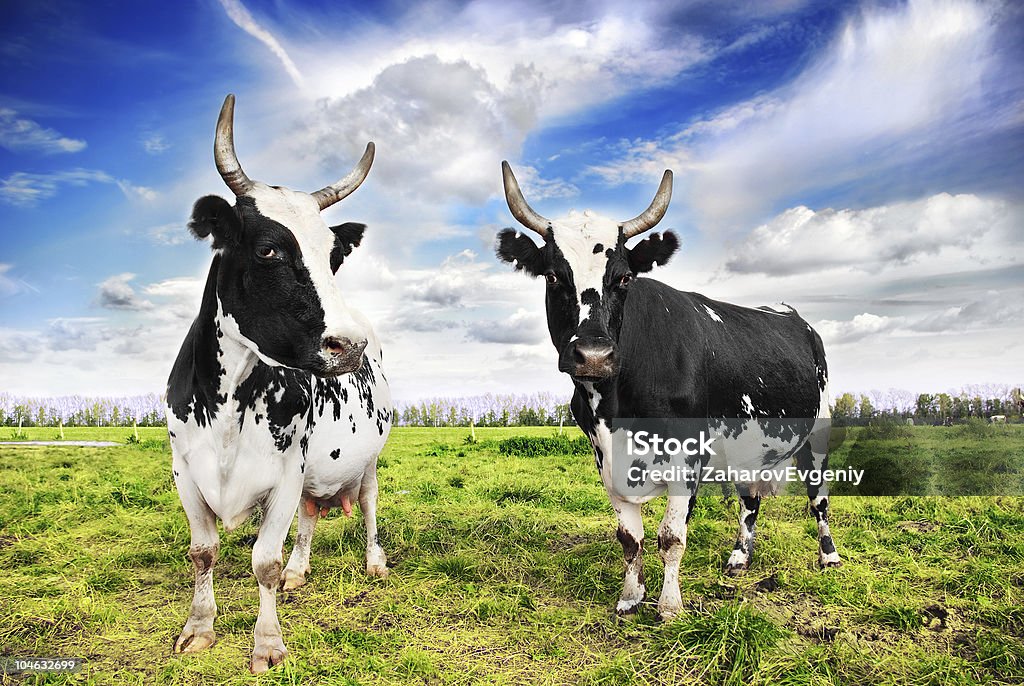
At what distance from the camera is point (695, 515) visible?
8.55m

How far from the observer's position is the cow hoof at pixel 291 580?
5.93 metres

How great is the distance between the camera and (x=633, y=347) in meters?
5.15

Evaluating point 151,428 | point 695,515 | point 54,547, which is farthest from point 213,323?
point 151,428

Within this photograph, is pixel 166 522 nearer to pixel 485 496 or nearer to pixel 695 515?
pixel 485 496

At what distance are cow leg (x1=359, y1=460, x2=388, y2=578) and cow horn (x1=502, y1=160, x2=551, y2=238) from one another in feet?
9.65

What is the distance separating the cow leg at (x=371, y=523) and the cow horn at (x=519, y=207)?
9.65 ft

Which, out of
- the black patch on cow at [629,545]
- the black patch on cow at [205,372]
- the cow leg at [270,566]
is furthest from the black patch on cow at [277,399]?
the black patch on cow at [629,545]

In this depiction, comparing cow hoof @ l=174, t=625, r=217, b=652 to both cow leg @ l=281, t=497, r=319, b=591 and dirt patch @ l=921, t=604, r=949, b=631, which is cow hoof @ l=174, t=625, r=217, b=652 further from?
dirt patch @ l=921, t=604, r=949, b=631

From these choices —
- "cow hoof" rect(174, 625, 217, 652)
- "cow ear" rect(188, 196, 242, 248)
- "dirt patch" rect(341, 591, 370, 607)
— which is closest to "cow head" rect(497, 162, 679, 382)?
"cow ear" rect(188, 196, 242, 248)

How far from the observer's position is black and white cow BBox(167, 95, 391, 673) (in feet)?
13.1

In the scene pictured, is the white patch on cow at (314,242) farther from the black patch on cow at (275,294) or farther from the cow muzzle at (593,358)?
the cow muzzle at (593,358)

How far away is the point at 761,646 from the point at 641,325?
248cm

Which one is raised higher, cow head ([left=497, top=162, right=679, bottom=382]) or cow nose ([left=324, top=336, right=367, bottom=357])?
cow head ([left=497, top=162, right=679, bottom=382])

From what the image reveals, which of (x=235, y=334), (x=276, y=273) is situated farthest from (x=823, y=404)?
(x=235, y=334)
